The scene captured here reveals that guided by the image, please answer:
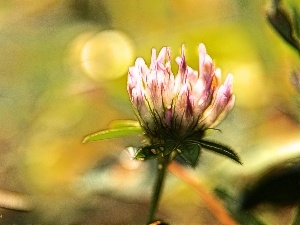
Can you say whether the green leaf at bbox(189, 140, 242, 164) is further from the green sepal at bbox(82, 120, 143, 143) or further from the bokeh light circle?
the bokeh light circle

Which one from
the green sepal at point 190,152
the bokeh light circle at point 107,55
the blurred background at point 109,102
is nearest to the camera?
the green sepal at point 190,152

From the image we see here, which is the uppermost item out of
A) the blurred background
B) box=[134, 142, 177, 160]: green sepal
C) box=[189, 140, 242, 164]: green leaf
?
the blurred background

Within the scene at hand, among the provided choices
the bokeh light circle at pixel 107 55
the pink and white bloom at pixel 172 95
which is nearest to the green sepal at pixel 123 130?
the pink and white bloom at pixel 172 95

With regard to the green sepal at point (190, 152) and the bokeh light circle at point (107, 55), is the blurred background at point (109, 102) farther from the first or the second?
the green sepal at point (190, 152)

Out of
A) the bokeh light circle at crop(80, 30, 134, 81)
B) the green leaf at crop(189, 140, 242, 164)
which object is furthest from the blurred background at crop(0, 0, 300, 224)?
the green leaf at crop(189, 140, 242, 164)

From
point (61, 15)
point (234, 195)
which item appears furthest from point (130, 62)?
point (234, 195)

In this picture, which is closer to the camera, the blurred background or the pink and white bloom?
the pink and white bloom
